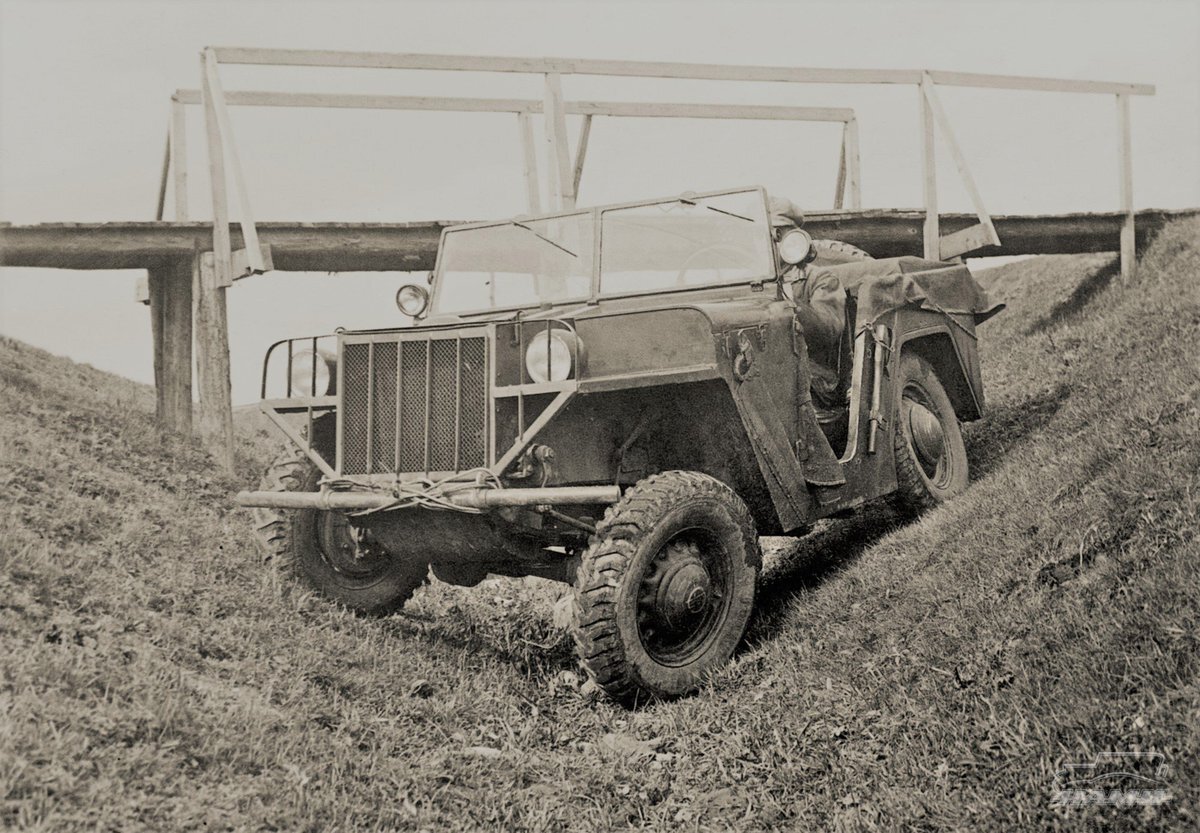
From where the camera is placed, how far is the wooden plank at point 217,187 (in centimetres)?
873

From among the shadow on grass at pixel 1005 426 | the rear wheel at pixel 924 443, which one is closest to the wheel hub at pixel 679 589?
the rear wheel at pixel 924 443

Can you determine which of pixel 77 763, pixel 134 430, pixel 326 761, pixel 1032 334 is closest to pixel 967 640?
pixel 326 761

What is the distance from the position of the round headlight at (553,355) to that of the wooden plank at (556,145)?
3914 millimetres

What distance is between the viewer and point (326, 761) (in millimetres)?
3803

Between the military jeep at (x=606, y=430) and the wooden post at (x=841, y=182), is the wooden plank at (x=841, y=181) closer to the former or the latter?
the wooden post at (x=841, y=182)

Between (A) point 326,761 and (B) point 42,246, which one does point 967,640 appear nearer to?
(A) point 326,761

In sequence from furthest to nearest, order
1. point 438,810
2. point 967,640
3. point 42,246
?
1. point 42,246
2. point 967,640
3. point 438,810

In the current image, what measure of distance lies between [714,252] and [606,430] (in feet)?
4.41

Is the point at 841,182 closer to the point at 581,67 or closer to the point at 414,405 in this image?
the point at 581,67

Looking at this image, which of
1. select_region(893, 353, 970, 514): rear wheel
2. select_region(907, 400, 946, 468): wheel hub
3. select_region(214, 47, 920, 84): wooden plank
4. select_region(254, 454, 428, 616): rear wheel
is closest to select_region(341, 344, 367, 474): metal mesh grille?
select_region(254, 454, 428, 616): rear wheel

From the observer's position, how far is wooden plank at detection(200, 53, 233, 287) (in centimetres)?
873

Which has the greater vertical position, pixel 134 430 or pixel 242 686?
pixel 134 430

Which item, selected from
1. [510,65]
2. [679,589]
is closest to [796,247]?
[679,589]

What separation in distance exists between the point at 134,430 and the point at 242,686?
5.13 metres
